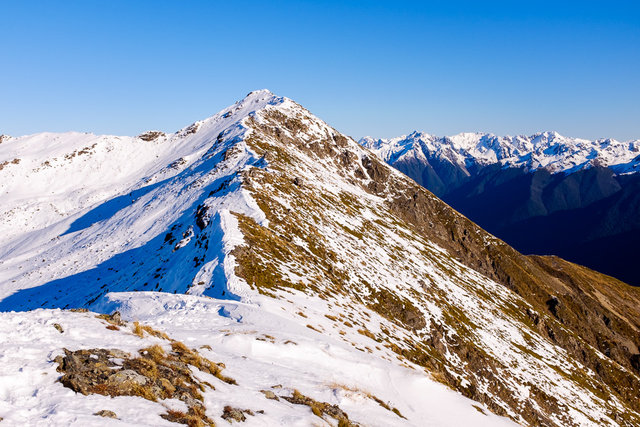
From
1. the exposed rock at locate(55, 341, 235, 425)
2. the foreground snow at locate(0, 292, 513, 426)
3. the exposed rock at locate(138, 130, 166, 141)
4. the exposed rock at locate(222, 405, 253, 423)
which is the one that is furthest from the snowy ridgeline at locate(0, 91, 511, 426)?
the exposed rock at locate(138, 130, 166, 141)

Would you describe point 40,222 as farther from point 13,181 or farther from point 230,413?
point 230,413

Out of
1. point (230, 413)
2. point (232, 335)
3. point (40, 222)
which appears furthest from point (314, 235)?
point (40, 222)

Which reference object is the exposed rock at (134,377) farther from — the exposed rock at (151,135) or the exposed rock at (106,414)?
the exposed rock at (151,135)

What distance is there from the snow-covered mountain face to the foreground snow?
3.7 inches

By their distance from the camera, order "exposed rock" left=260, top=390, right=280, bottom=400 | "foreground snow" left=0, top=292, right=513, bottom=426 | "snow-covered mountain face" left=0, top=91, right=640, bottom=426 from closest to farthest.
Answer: "foreground snow" left=0, top=292, right=513, bottom=426
"exposed rock" left=260, top=390, right=280, bottom=400
"snow-covered mountain face" left=0, top=91, right=640, bottom=426

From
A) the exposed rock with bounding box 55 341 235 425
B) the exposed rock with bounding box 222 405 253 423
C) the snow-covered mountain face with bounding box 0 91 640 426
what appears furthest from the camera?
the snow-covered mountain face with bounding box 0 91 640 426

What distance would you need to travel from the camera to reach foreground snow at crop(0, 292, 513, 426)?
888cm

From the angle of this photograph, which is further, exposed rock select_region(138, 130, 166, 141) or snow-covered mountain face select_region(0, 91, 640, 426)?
exposed rock select_region(138, 130, 166, 141)

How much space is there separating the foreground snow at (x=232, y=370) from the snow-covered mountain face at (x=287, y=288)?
94 mm

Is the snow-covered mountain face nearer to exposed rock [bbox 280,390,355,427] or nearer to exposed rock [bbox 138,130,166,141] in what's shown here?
exposed rock [bbox 280,390,355,427]

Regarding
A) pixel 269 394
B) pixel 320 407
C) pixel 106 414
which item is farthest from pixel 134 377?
pixel 320 407

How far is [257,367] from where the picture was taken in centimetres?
1534

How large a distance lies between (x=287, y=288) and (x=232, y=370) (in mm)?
15878

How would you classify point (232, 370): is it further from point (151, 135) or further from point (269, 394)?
point (151, 135)
